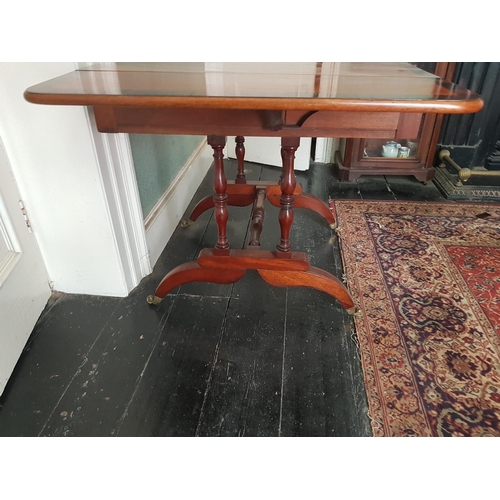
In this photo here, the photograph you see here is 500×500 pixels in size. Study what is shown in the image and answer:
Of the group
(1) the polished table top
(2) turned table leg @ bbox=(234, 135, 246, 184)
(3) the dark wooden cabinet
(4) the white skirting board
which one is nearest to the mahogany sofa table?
(1) the polished table top

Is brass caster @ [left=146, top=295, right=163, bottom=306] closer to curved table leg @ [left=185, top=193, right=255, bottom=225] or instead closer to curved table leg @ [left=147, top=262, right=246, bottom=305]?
curved table leg @ [left=147, top=262, right=246, bottom=305]

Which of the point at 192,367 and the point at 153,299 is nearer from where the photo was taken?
the point at 192,367

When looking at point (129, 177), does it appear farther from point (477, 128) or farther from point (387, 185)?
point (477, 128)

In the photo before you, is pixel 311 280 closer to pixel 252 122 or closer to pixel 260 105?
pixel 252 122

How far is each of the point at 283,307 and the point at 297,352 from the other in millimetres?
206

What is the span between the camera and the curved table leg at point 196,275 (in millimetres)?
1278

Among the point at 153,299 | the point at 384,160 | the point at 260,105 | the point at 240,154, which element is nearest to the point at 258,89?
the point at 260,105

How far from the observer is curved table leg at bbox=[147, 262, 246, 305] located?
4.19 ft

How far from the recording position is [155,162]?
1.57 metres

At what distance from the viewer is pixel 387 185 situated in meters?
2.27

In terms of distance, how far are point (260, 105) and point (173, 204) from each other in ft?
3.53

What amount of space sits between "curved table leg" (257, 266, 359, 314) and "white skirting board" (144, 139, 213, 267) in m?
0.52

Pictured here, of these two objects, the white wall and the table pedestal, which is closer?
the white wall

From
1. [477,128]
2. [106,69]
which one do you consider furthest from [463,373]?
[477,128]
